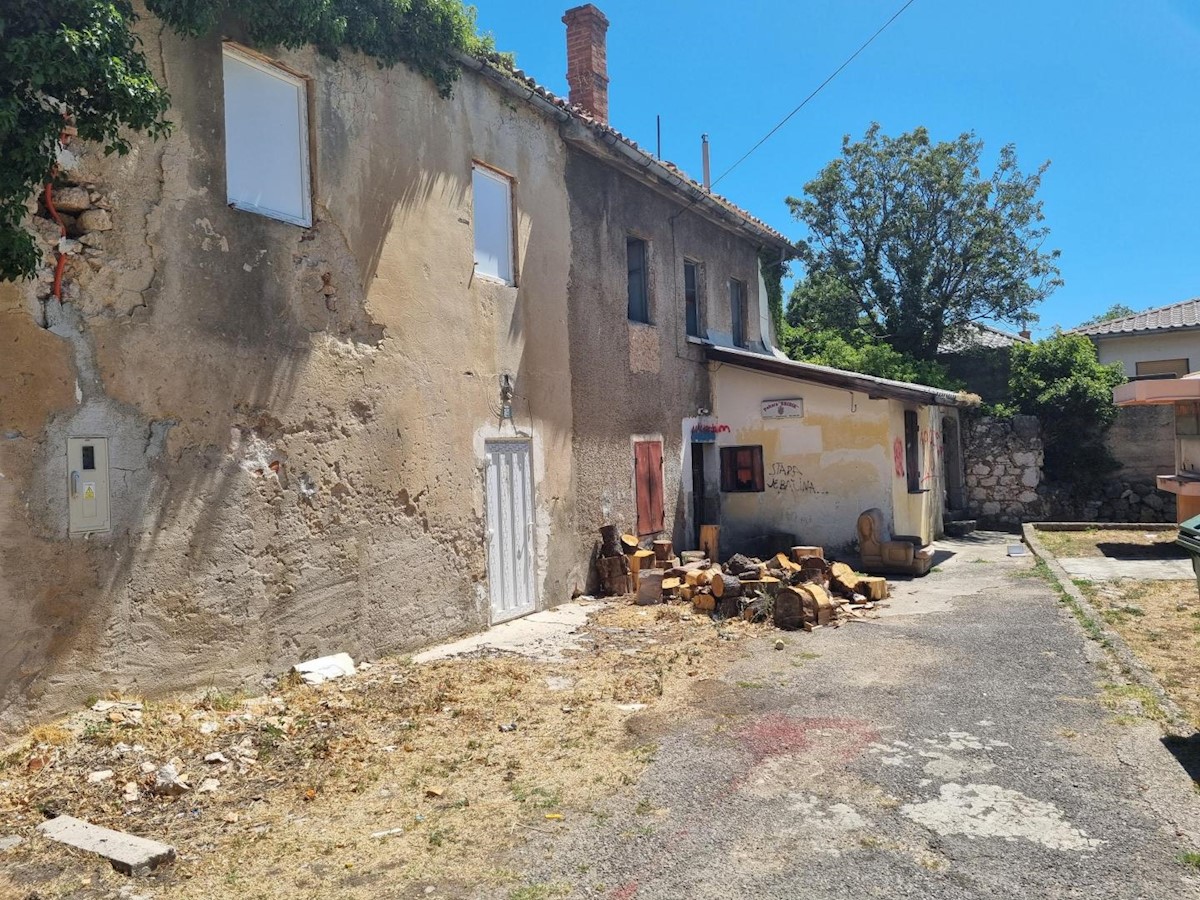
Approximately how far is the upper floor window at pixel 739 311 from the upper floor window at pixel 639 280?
3583mm

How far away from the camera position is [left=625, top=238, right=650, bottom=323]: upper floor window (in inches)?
512

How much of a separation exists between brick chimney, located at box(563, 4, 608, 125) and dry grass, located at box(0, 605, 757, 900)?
9624 millimetres

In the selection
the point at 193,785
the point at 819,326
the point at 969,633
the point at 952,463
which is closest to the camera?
the point at 193,785

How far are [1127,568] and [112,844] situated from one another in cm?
1298

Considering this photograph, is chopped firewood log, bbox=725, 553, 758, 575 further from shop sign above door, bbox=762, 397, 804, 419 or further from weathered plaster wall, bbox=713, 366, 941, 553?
shop sign above door, bbox=762, 397, 804, 419

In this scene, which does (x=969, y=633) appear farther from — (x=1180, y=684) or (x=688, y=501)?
(x=688, y=501)

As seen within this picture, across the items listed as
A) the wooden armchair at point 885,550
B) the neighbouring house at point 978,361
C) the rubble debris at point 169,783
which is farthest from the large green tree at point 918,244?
the rubble debris at point 169,783

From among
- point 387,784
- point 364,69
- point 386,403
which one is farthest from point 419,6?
point 387,784

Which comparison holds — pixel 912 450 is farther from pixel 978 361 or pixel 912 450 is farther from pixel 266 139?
pixel 266 139

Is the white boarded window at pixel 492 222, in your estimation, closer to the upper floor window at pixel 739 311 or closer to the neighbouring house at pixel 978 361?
the upper floor window at pixel 739 311

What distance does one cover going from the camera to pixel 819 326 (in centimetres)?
2272

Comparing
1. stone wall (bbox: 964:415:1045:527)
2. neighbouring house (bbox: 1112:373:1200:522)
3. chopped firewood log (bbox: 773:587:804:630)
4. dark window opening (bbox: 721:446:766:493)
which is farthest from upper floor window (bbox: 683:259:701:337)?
stone wall (bbox: 964:415:1045:527)

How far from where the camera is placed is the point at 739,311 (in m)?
16.4

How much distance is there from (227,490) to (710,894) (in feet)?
15.2
